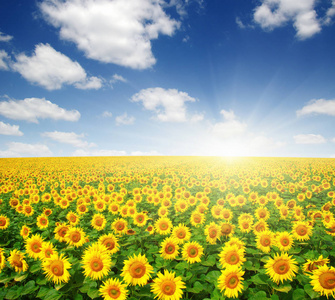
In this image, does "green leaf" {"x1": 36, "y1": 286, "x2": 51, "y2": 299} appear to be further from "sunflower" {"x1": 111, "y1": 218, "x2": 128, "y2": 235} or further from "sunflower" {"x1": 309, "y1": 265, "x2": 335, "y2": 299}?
"sunflower" {"x1": 309, "y1": 265, "x2": 335, "y2": 299}

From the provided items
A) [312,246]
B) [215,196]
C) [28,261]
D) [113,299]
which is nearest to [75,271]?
[113,299]

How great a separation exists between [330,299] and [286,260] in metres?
0.90

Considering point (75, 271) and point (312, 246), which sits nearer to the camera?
point (75, 271)

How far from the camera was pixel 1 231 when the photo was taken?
21.6 ft

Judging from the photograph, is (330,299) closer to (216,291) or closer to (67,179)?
(216,291)

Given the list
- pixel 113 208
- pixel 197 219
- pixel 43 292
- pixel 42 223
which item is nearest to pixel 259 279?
pixel 197 219

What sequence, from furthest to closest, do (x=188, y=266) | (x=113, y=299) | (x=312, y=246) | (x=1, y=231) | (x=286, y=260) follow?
(x=1, y=231), (x=312, y=246), (x=188, y=266), (x=286, y=260), (x=113, y=299)

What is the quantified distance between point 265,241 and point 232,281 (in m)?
1.60

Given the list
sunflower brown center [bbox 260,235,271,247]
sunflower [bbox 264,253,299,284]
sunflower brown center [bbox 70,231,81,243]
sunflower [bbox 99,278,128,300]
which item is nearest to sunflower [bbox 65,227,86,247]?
sunflower brown center [bbox 70,231,81,243]

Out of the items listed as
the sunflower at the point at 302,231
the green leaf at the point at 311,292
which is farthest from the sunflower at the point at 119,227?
the sunflower at the point at 302,231

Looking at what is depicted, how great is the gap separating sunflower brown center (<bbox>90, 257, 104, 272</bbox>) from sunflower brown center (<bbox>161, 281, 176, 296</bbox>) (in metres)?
1.16

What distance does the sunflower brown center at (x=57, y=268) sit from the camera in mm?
3379

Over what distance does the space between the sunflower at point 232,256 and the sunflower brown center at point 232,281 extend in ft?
1.45

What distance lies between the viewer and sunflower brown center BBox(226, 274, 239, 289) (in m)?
3.20
